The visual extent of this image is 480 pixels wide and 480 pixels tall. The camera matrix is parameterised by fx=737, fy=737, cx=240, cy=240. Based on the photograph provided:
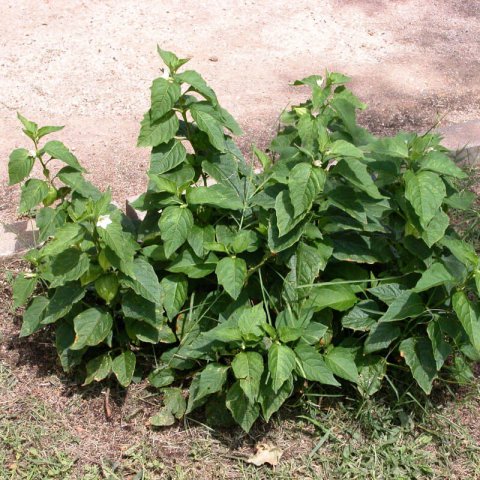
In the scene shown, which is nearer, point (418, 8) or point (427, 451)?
point (427, 451)

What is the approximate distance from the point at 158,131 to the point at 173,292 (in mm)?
609

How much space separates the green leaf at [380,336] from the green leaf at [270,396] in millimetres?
377

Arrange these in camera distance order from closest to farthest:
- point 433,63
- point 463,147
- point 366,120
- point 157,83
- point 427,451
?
point 157,83
point 427,451
point 463,147
point 366,120
point 433,63

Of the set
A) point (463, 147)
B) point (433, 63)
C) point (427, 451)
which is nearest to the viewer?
point (427, 451)

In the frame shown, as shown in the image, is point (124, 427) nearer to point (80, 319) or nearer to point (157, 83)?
point (80, 319)

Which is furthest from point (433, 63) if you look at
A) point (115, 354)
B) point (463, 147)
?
point (115, 354)

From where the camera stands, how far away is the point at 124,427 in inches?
115

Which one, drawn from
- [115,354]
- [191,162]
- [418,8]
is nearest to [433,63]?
[418,8]

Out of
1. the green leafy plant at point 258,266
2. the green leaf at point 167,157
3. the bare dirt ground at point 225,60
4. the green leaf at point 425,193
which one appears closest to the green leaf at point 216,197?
the green leafy plant at point 258,266

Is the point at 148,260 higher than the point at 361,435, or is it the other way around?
the point at 148,260

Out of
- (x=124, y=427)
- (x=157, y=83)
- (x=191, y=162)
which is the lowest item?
(x=124, y=427)

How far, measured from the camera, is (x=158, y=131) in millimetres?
2732

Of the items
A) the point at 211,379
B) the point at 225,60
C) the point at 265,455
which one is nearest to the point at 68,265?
the point at 211,379

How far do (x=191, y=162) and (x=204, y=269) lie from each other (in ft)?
1.44
